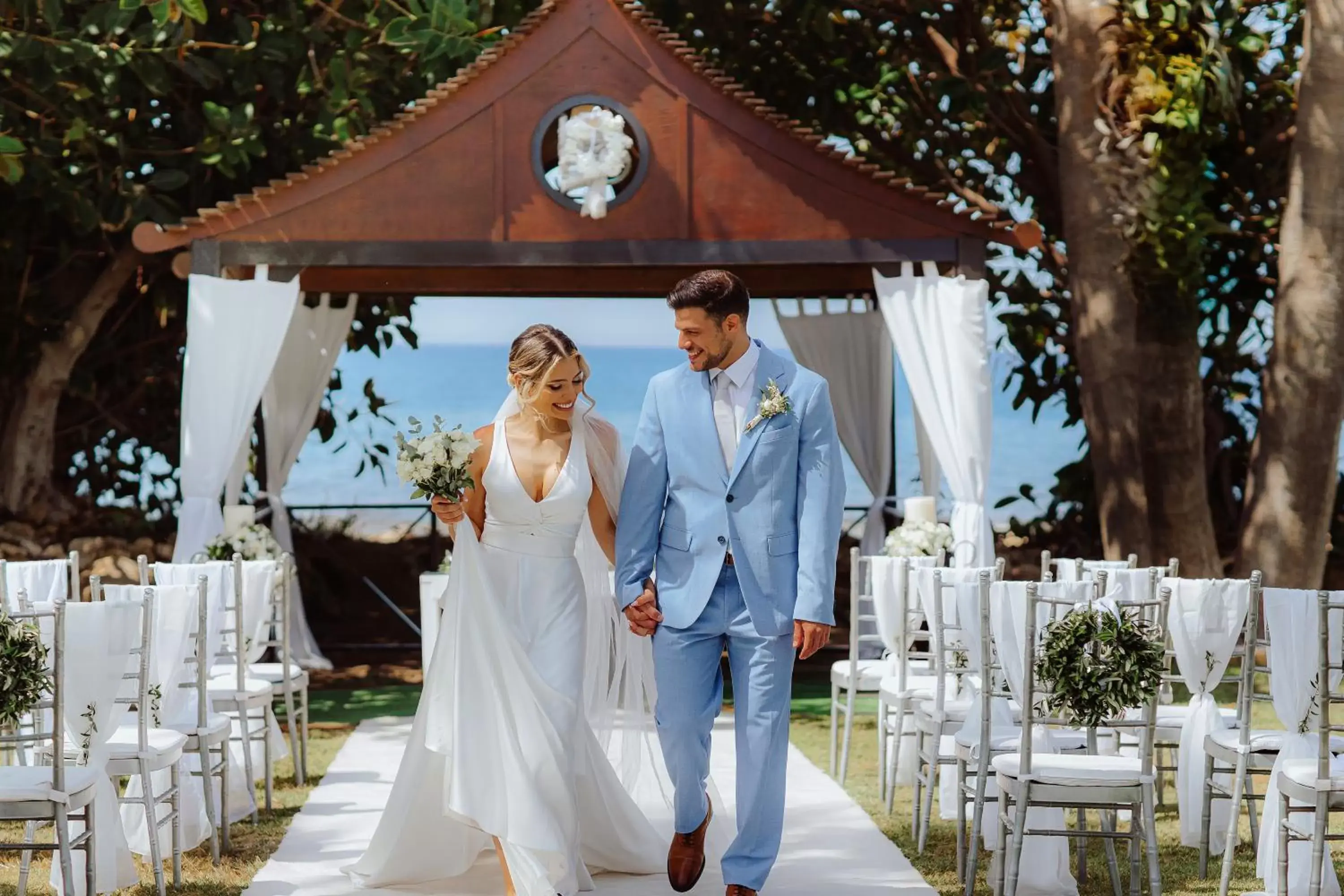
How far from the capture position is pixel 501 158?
918 centimetres

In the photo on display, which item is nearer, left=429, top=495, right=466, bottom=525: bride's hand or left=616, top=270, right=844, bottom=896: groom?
left=616, top=270, right=844, bottom=896: groom

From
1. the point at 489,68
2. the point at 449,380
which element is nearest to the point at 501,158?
the point at 489,68

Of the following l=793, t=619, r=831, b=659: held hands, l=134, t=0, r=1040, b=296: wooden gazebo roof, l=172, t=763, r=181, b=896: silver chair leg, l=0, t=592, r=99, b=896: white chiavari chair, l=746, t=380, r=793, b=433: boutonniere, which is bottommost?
l=172, t=763, r=181, b=896: silver chair leg

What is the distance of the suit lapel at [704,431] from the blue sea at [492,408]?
24776mm

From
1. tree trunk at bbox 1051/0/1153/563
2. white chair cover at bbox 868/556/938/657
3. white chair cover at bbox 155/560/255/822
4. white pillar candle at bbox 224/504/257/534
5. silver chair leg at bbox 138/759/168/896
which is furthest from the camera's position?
tree trunk at bbox 1051/0/1153/563

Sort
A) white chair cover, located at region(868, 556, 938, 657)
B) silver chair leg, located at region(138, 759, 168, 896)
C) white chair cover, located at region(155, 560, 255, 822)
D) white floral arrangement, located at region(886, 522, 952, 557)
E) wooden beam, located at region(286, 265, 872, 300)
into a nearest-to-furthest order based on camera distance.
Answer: silver chair leg, located at region(138, 759, 168, 896), white chair cover, located at region(155, 560, 255, 822), white chair cover, located at region(868, 556, 938, 657), white floral arrangement, located at region(886, 522, 952, 557), wooden beam, located at region(286, 265, 872, 300)

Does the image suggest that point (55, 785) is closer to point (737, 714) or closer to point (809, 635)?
point (737, 714)

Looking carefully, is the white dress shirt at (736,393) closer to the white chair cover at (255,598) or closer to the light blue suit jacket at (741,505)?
the light blue suit jacket at (741,505)

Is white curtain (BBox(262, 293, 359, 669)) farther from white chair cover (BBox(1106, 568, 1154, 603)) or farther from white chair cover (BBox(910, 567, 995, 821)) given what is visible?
white chair cover (BBox(1106, 568, 1154, 603))

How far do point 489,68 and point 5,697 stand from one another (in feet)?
18.3

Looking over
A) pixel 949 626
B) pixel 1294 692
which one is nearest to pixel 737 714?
pixel 949 626

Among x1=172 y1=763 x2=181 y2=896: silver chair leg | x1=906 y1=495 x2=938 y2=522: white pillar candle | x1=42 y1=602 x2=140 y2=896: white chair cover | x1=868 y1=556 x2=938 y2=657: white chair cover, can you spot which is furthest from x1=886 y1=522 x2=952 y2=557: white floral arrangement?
x1=42 y1=602 x2=140 y2=896: white chair cover

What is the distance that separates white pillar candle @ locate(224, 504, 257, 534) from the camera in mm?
9117

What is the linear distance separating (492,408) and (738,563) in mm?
26941
